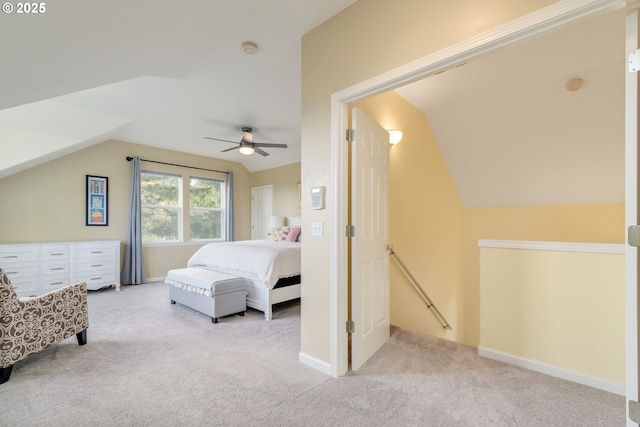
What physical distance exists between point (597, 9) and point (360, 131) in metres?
1.31

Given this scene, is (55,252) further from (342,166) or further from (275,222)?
(342,166)

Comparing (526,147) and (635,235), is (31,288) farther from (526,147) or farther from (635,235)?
(526,147)

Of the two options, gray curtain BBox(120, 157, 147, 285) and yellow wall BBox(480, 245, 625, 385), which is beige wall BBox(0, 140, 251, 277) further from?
yellow wall BBox(480, 245, 625, 385)

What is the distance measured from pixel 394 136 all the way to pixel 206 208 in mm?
4873

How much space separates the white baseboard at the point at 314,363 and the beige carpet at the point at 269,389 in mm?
49

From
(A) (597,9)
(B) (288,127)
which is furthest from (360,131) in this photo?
(B) (288,127)

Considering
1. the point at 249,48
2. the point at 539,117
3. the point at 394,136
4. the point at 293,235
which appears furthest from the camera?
the point at 293,235

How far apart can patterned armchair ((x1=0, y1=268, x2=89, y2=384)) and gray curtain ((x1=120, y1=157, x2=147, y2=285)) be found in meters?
2.74

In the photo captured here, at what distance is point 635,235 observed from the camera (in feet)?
3.54

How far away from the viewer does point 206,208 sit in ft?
20.7

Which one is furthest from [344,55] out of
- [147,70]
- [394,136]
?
[147,70]

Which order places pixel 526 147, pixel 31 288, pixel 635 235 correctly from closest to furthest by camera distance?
pixel 635 235 → pixel 526 147 → pixel 31 288

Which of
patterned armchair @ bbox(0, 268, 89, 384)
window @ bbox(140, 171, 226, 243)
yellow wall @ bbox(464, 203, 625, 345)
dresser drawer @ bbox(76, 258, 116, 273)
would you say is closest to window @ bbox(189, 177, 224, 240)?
window @ bbox(140, 171, 226, 243)

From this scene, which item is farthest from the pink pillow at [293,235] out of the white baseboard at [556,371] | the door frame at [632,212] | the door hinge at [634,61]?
the door hinge at [634,61]
